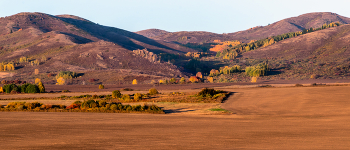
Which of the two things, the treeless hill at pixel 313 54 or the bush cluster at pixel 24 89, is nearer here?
the bush cluster at pixel 24 89

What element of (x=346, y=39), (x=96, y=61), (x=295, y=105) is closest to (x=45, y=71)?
(x=96, y=61)

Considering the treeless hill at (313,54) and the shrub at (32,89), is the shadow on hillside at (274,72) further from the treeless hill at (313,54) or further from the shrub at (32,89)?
the shrub at (32,89)

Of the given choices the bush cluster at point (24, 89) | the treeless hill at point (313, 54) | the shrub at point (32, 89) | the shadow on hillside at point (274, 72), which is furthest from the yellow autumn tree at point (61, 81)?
the treeless hill at point (313, 54)

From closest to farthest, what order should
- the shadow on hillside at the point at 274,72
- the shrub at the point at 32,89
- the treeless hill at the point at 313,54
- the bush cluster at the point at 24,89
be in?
the shrub at the point at 32,89
the bush cluster at the point at 24,89
the treeless hill at the point at 313,54
the shadow on hillside at the point at 274,72

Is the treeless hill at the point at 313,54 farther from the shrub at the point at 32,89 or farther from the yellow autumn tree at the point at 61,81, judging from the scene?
the shrub at the point at 32,89

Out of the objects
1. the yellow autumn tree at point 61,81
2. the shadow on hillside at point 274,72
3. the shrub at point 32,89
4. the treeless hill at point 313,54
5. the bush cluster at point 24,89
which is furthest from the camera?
the shadow on hillside at point 274,72

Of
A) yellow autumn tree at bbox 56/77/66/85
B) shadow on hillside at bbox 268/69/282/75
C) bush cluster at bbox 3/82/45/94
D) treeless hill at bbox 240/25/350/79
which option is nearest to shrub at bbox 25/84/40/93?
bush cluster at bbox 3/82/45/94

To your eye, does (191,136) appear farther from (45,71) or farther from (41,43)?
(41,43)

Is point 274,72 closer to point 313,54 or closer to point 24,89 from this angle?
point 313,54

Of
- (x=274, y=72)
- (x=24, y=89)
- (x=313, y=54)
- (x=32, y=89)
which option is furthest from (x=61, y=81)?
Result: (x=313, y=54)

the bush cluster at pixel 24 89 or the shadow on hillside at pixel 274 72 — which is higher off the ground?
the shadow on hillside at pixel 274 72

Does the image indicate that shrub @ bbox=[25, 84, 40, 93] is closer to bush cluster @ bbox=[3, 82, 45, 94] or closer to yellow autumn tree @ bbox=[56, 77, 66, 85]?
bush cluster @ bbox=[3, 82, 45, 94]

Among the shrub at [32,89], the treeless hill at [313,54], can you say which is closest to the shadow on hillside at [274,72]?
the treeless hill at [313,54]

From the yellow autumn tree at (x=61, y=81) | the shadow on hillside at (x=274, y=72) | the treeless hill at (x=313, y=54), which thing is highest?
the treeless hill at (x=313, y=54)
